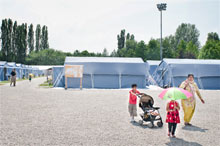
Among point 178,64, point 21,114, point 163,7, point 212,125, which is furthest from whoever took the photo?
point 163,7

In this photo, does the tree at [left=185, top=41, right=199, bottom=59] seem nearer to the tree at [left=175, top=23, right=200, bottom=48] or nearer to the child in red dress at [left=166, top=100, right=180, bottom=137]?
the tree at [left=175, top=23, right=200, bottom=48]

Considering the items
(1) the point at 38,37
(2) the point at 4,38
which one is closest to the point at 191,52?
(1) the point at 38,37

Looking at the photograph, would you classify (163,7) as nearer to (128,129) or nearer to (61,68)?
(61,68)

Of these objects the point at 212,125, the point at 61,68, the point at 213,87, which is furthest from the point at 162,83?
the point at 212,125

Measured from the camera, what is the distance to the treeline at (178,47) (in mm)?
54416

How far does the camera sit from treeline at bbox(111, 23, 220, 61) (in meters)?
54.4

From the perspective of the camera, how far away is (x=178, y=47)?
214 ft

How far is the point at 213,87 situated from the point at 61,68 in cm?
1690

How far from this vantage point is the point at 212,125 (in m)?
6.59

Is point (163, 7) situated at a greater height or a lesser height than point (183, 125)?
greater

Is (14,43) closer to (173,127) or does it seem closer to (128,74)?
(128,74)

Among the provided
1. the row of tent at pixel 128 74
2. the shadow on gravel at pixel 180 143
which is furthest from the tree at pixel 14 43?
the shadow on gravel at pixel 180 143

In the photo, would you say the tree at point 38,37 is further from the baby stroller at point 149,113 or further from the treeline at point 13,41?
the baby stroller at point 149,113

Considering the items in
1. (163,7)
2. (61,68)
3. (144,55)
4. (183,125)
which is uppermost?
(163,7)
